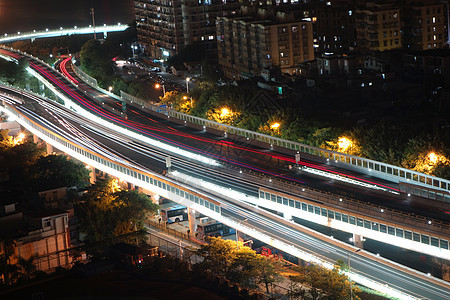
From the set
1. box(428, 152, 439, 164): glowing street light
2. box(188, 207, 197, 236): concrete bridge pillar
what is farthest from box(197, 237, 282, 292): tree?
box(428, 152, 439, 164): glowing street light

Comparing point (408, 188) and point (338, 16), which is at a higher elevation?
point (338, 16)

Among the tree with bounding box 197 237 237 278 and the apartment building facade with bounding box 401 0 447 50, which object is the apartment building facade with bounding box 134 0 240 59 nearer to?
the apartment building facade with bounding box 401 0 447 50

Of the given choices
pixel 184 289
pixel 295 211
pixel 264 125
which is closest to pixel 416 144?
pixel 295 211

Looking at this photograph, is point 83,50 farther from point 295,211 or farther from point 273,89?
point 295,211

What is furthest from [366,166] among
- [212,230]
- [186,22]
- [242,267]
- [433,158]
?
[186,22]

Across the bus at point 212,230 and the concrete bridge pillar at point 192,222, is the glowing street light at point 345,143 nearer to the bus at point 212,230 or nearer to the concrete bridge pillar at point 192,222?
the bus at point 212,230
